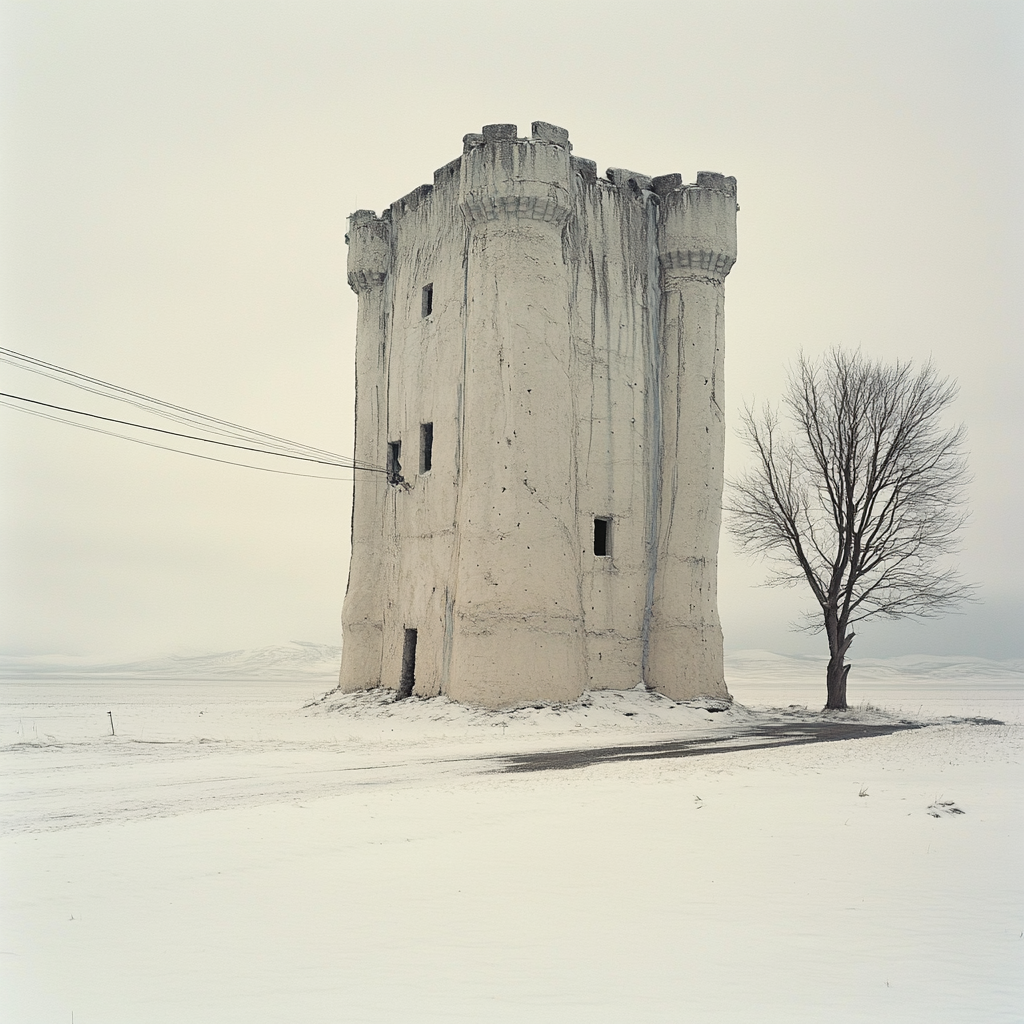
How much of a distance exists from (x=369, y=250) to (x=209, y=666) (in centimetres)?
4985

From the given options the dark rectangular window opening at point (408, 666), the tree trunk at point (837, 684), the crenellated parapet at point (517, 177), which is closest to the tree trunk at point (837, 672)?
the tree trunk at point (837, 684)

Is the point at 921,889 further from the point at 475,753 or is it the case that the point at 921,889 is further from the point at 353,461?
the point at 353,461

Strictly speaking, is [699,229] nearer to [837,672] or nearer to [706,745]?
[837,672]

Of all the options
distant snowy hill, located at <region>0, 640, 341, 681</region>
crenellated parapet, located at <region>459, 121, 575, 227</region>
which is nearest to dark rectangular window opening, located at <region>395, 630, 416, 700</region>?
crenellated parapet, located at <region>459, 121, 575, 227</region>

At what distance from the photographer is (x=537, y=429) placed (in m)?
27.5

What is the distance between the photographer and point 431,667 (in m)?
28.5

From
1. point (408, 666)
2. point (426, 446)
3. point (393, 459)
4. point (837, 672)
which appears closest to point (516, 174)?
point (426, 446)

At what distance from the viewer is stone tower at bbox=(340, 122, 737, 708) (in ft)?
88.4

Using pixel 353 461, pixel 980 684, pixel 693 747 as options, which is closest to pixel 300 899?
pixel 693 747

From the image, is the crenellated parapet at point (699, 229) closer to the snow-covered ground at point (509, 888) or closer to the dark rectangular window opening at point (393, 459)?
the dark rectangular window opening at point (393, 459)

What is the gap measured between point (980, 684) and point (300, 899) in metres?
75.5

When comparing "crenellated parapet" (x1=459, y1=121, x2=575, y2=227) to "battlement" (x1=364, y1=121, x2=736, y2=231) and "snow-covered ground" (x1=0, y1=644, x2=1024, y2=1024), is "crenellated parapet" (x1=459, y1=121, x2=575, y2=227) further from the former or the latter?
"snow-covered ground" (x1=0, y1=644, x2=1024, y2=1024)

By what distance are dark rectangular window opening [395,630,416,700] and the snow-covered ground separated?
12.5 meters

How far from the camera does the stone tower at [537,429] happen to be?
88.4 feet
